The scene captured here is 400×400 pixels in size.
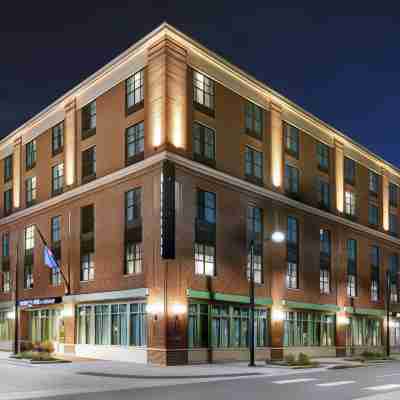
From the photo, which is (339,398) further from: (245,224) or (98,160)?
(98,160)

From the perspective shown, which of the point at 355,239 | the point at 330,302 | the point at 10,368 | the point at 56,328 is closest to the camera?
the point at 10,368

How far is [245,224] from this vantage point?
1844 inches

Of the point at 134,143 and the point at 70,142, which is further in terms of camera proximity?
the point at 70,142

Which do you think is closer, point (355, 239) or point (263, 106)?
point (263, 106)

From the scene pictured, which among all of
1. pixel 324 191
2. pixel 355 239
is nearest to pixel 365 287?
pixel 355 239

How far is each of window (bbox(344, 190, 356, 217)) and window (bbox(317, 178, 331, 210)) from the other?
378cm

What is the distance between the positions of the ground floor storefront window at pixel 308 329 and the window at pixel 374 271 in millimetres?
10621

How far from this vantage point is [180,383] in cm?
2709

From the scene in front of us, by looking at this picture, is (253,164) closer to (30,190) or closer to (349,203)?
(349,203)

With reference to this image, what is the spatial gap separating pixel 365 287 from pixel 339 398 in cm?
4511

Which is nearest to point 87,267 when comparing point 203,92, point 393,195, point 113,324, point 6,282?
point 113,324

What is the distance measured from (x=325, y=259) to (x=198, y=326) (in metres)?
20.3

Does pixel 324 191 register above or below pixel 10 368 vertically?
above

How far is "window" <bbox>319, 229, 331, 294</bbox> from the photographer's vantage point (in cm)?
5703
